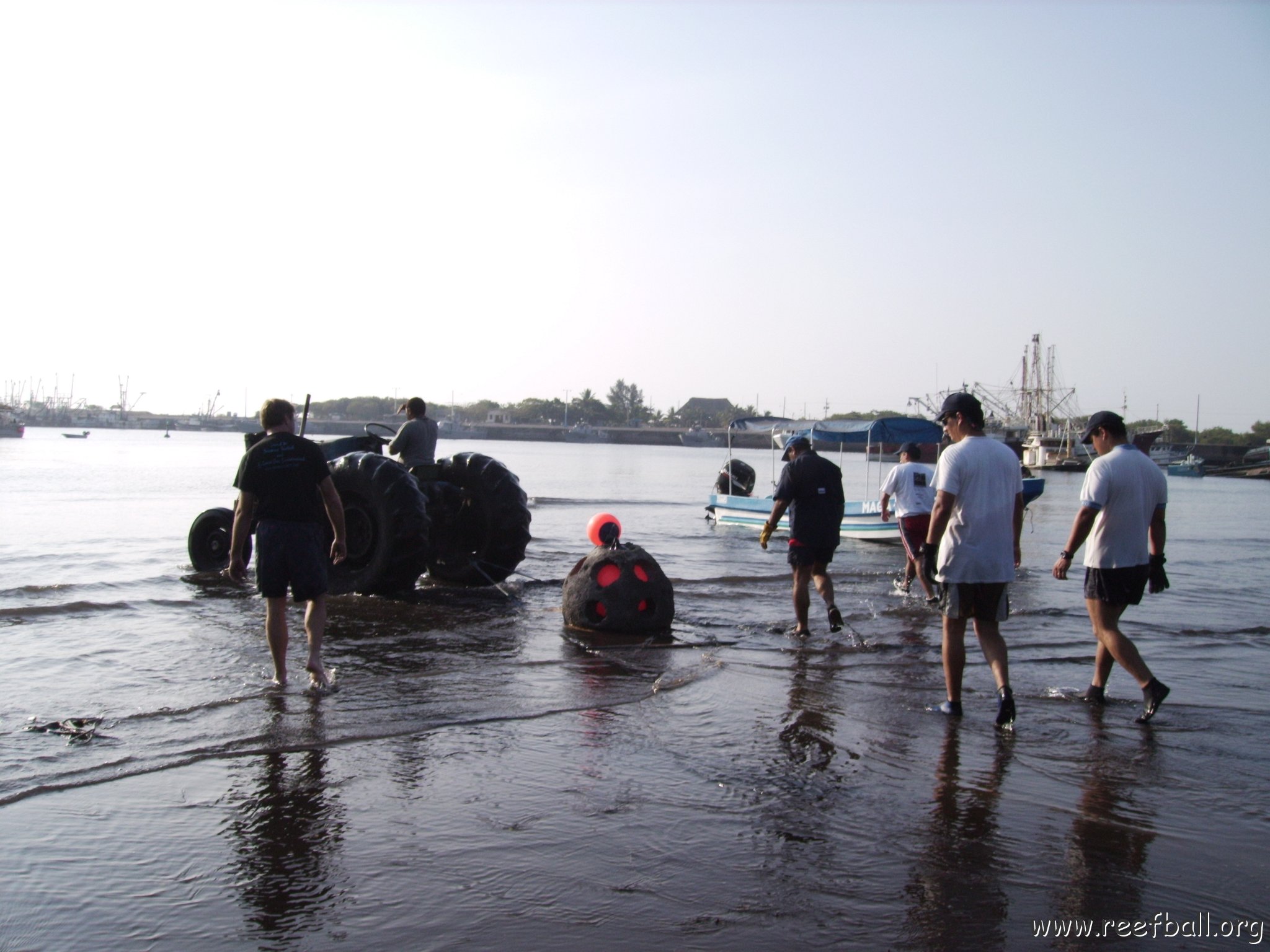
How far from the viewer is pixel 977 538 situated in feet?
19.2

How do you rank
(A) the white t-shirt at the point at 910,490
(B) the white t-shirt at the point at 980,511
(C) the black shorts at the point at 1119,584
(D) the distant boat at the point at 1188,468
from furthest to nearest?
1. (D) the distant boat at the point at 1188,468
2. (A) the white t-shirt at the point at 910,490
3. (C) the black shorts at the point at 1119,584
4. (B) the white t-shirt at the point at 980,511

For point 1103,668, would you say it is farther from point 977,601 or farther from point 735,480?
point 735,480

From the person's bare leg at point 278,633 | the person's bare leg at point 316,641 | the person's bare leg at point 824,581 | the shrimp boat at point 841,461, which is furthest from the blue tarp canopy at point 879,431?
the person's bare leg at point 278,633

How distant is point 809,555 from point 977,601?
2.98 m

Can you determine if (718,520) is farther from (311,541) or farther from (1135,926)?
(1135,926)

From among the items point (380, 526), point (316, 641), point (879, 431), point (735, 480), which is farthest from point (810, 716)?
point (735, 480)

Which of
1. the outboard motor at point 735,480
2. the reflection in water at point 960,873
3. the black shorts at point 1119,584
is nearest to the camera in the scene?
the reflection in water at point 960,873

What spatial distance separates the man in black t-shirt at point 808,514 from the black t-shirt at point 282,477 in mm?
4029

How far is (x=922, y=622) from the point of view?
33.5 ft

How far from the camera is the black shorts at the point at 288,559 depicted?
6398 mm

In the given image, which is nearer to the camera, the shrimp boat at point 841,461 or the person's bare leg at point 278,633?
the person's bare leg at point 278,633

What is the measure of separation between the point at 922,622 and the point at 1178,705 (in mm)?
3591

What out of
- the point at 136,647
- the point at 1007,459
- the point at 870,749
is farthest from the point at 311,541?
the point at 1007,459

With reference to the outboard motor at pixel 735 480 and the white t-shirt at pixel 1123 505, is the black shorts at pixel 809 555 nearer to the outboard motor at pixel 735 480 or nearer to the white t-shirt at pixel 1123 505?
the white t-shirt at pixel 1123 505
